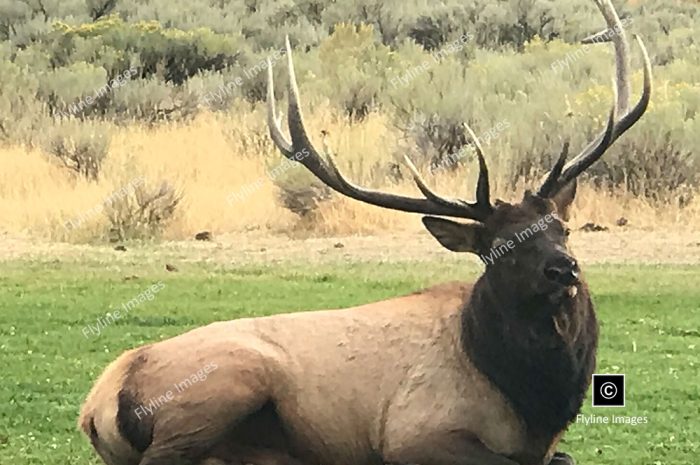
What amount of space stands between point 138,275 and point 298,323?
18.0 ft

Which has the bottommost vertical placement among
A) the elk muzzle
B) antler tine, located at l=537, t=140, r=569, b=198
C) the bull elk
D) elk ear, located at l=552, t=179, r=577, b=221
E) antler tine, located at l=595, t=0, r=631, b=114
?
the bull elk

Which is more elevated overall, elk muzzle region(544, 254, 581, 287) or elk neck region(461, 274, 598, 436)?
elk muzzle region(544, 254, 581, 287)

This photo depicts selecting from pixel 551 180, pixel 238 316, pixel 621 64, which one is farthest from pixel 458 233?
pixel 238 316

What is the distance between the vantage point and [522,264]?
4.86 metres

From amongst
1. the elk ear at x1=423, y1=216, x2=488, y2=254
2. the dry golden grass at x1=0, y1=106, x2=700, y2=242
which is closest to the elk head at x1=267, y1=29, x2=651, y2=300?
the elk ear at x1=423, y1=216, x2=488, y2=254

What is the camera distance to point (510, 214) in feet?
16.4

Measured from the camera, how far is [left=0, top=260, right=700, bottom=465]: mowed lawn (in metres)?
6.43

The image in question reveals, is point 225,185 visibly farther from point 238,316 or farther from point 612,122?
point 612,122

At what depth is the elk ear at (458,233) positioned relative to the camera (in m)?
5.08

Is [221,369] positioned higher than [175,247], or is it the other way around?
[221,369]

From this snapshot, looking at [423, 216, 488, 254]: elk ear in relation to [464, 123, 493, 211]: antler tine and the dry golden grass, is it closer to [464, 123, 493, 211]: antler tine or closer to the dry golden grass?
[464, 123, 493, 211]: antler tine

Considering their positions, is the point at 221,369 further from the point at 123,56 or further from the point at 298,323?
the point at 123,56

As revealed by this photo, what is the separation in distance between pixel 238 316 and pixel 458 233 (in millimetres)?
4199

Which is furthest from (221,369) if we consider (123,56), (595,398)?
(123,56)
